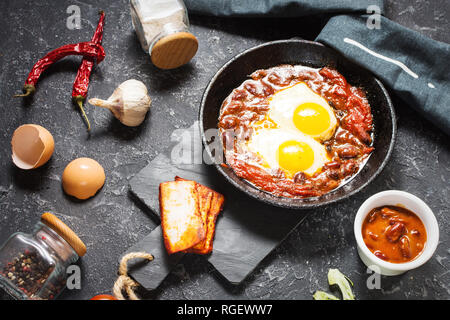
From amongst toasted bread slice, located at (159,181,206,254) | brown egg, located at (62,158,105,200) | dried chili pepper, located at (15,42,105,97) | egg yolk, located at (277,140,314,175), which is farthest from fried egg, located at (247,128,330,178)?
dried chili pepper, located at (15,42,105,97)

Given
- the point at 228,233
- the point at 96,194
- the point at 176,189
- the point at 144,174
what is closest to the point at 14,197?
the point at 96,194

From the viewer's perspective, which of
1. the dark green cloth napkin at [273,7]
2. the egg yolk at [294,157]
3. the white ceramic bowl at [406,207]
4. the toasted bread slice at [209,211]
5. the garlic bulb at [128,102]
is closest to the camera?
the white ceramic bowl at [406,207]

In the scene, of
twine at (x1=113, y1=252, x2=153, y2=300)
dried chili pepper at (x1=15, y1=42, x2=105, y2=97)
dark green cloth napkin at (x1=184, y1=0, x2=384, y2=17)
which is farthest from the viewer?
dried chili pepper at (x1=15, y1=42, x2=105, y2=97)

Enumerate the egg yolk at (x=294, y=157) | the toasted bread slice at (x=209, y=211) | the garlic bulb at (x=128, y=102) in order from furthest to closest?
the garlic bulb at (x=128, y=102) → the egg yolk at (x=294, y=157) → the toasted bread slice at (x=209, y=211)

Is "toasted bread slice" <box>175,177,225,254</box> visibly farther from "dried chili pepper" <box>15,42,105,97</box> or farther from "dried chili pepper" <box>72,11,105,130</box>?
"dried chili pepper" <box>15,42,105,97</box>

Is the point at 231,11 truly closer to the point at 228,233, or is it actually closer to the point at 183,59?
the point at 183,59

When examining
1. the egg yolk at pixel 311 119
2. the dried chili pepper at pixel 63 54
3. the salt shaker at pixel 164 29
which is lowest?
the egg yolk at pixel 311 119

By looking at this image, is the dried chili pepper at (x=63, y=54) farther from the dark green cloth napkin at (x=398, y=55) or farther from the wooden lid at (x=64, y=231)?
the dark green cloth napkin at (x=398, y=55)

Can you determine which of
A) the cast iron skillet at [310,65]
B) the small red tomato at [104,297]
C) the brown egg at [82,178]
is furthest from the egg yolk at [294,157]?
the small red tomato at [104,297]
